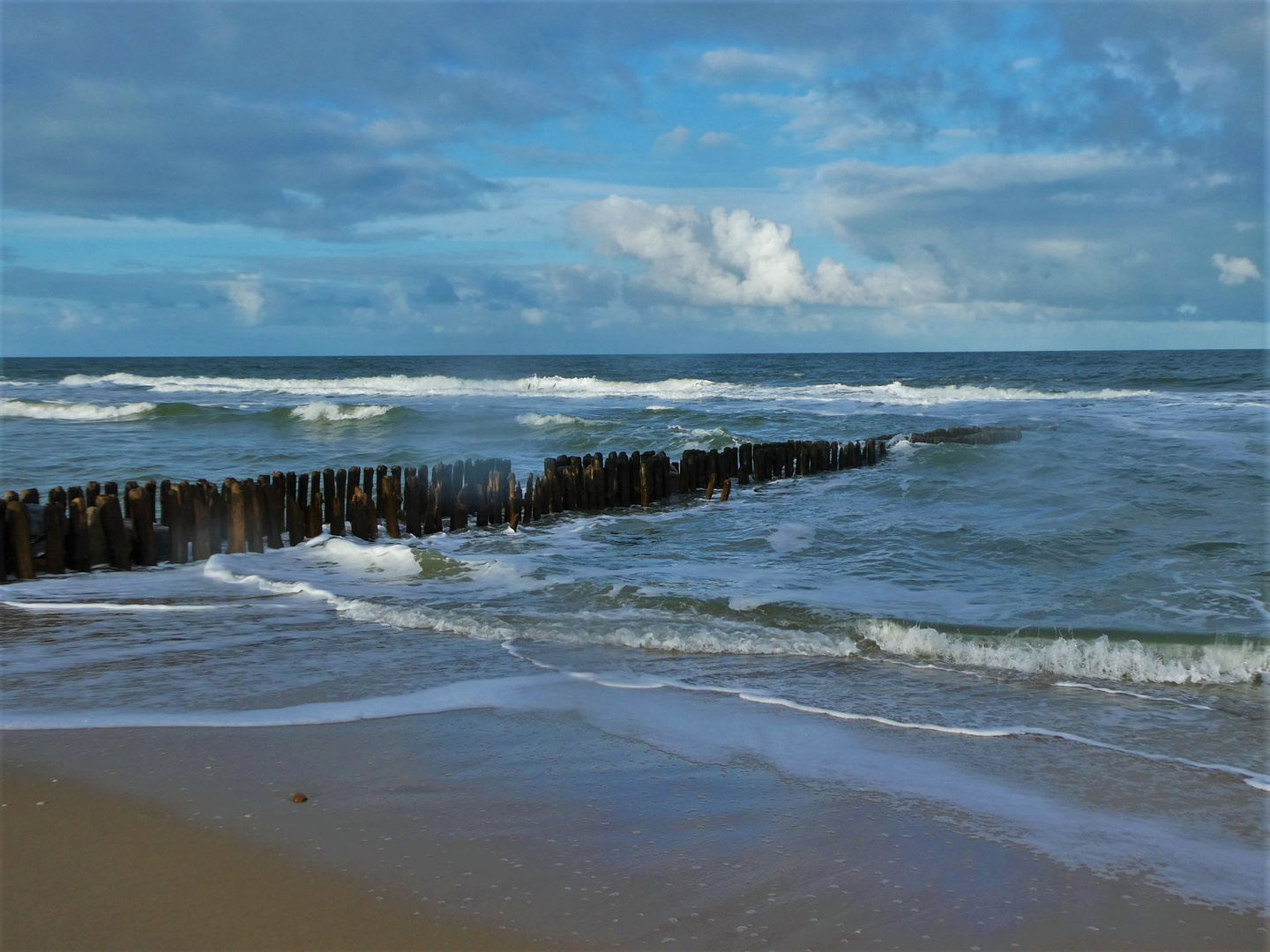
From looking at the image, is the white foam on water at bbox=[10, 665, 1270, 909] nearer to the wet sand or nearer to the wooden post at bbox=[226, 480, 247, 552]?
the wet sand

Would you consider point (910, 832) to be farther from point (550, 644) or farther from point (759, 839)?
point (550, 644)

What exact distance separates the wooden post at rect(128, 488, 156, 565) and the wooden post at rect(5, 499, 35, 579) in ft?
3.13

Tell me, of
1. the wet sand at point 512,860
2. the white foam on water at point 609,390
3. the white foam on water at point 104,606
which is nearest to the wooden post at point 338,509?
the white foam on water at point 104,606

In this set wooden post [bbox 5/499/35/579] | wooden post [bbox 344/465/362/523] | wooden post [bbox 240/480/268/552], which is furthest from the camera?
wooden post [bbox 344/465/362/523]

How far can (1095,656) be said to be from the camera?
21.6 ft

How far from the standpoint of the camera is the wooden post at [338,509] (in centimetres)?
1138

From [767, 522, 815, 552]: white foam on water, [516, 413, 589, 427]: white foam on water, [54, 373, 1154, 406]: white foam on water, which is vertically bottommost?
[767, 522, 815, 552]: white foam on water

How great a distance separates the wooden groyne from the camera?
9250 mm

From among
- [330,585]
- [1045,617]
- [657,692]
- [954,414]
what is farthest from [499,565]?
[954,414]

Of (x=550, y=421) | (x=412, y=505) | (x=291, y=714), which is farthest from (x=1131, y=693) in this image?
(x=550, y=421)

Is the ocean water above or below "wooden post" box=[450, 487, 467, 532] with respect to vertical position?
below

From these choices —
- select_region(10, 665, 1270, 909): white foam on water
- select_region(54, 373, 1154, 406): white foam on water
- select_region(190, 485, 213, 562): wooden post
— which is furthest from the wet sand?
select_region(54, 373, 1154, 406): white foam on water

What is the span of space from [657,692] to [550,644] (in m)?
1.35

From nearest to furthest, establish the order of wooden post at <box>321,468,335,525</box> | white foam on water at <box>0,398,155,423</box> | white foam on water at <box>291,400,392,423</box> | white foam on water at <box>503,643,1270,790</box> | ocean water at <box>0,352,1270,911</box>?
ocean water at <box>0,352,1270,911</box>
white foam on water at <box>503,643,1270,790</box>
wooden post at <box>321,468,335,525</box>
white foam on water at <box>0,398,155,423</box>
white foam on water at <box>291,400,392,423</box>
